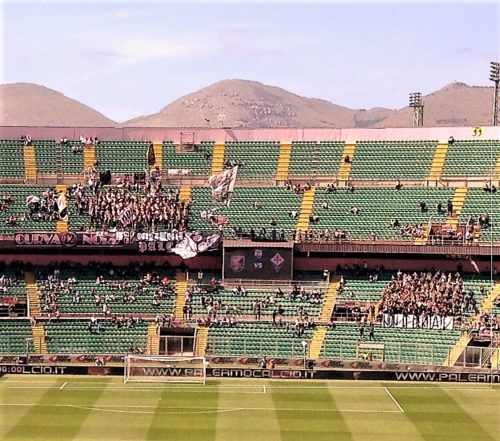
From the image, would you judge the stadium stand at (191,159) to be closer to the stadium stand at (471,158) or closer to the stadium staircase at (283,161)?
the stadium staircase at (283,161)

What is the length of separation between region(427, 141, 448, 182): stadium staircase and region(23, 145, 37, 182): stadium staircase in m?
31.9

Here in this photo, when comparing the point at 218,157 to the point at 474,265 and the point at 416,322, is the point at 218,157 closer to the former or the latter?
the point at 474,265

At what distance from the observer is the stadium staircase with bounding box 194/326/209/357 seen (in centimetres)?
6153

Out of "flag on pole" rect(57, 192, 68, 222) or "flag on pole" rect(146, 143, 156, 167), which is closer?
"flag on pole" rect(57, 192, 68, 222)

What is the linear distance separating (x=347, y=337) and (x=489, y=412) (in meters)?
15.0

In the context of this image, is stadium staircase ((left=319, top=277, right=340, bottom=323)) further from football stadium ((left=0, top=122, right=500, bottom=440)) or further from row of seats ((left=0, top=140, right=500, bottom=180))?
row of seats ((left=0, top=140, right=500, bottom=180))

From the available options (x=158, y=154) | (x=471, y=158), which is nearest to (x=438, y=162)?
(x=471, y=158)

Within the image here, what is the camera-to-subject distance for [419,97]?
91375 millimetres

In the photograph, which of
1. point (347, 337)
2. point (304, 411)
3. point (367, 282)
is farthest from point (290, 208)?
point (304, 411)

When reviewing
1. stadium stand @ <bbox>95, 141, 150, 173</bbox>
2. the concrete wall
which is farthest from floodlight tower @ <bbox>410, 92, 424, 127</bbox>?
stadium stand @ <bbox>95, 141, 150, 173</bbox>

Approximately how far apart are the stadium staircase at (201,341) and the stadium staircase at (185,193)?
12770 millimetres

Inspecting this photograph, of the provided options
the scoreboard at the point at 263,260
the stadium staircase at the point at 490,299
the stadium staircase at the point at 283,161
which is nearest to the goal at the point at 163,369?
the scoreboard at the point at 263,260

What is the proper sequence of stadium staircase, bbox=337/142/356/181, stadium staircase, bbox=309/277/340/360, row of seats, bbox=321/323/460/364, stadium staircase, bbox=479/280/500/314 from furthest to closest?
1. stadium staircase, bbox=337/142/356/181
2. stadium staircase, bbox=479/280/500/314
3. stadium staircase, bbox=309/277/340/360
4. row of seats, bbox=321/323/460/364

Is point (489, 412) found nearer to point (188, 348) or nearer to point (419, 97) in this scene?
point (188, 348)
